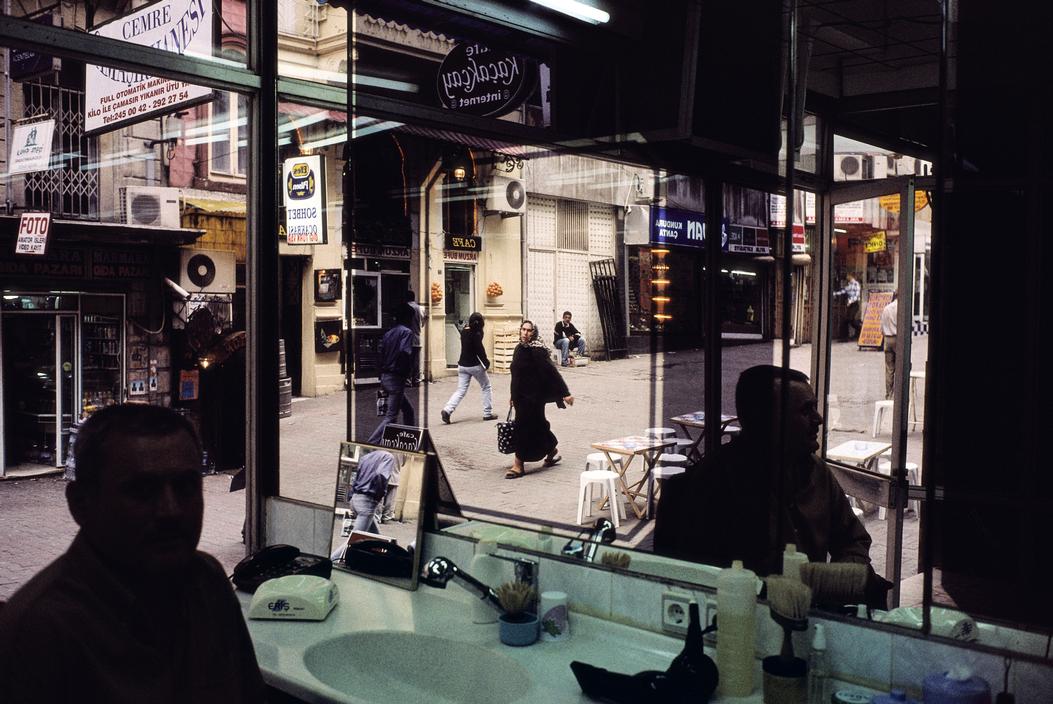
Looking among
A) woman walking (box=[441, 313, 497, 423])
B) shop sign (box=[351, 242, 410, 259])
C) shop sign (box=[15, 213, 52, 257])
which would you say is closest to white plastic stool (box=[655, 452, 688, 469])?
woman walking (box=[441, 313, 497, 423])

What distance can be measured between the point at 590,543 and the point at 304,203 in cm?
763

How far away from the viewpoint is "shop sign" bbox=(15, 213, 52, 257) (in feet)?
29.5

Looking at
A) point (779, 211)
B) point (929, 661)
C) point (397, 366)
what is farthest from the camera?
point (397, 366)

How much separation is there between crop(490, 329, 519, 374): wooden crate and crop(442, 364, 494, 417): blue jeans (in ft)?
0.26

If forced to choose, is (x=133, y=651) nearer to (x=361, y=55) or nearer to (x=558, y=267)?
(x=361, y=55)

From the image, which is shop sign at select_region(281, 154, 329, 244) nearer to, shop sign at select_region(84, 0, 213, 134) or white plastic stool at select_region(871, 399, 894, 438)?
shop sign at select_region(84, 0, 213, 134)

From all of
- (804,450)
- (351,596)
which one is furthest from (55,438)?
(804,450)

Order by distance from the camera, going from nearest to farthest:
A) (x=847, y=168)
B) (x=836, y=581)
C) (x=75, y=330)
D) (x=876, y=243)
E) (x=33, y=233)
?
(x=836, y=581), (x=876, y=243), (x=847, y=168), (x=33, y=233), (x=75, y=330)

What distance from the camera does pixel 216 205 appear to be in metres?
11.6

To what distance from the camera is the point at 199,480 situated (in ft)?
4.34

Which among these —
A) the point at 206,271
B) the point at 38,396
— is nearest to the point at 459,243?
the point at 206,271

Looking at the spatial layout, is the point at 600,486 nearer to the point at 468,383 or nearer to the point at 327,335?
the point at 468,383

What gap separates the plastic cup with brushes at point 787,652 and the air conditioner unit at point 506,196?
9.90ft

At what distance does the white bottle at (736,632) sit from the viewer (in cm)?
176
